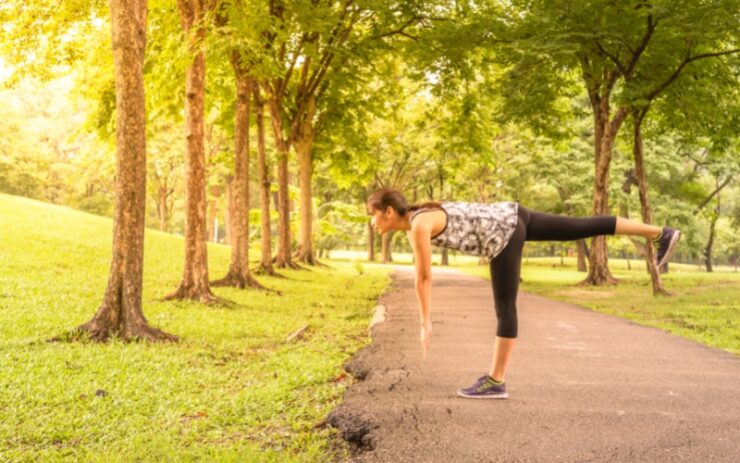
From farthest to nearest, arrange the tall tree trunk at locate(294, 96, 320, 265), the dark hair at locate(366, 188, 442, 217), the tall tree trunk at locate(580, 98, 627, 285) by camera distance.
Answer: the tall tree trunk at locate(294, 96, 320, 265), the tall tree trunk at locate(580, 98, 627, 285), the dark hair at locate(366, 188, 442, 217)

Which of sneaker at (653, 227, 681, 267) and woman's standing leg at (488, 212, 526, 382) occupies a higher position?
sneaker at (653, 227, 681, 267)

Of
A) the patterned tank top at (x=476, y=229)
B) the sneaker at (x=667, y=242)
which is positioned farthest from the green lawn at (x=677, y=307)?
the patterned tank top at (x=476, y=229)

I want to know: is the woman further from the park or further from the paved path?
the paved path

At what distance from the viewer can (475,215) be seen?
482 centimetres

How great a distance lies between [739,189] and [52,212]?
4573cm

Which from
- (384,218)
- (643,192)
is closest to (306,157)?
(643,192)

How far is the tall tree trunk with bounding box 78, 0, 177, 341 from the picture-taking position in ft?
26.3

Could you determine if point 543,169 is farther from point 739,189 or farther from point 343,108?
point 739,189

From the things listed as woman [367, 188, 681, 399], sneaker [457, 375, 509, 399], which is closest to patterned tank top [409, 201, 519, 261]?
woman [367, 188, 681, 399]

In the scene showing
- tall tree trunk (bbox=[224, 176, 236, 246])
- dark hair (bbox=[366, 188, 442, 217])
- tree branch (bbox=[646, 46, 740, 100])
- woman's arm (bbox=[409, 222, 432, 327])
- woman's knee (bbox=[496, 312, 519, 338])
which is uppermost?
tree branch (bbox=[646, 46, 740, 100])

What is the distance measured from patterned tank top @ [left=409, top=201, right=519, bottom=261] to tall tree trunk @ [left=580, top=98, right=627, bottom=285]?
16.6m

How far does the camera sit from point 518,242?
4.80m

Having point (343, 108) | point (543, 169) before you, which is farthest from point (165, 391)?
point (543, 169)

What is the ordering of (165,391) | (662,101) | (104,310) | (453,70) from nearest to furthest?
(165,391) < (104,310) < (662,101) < (453,70)
